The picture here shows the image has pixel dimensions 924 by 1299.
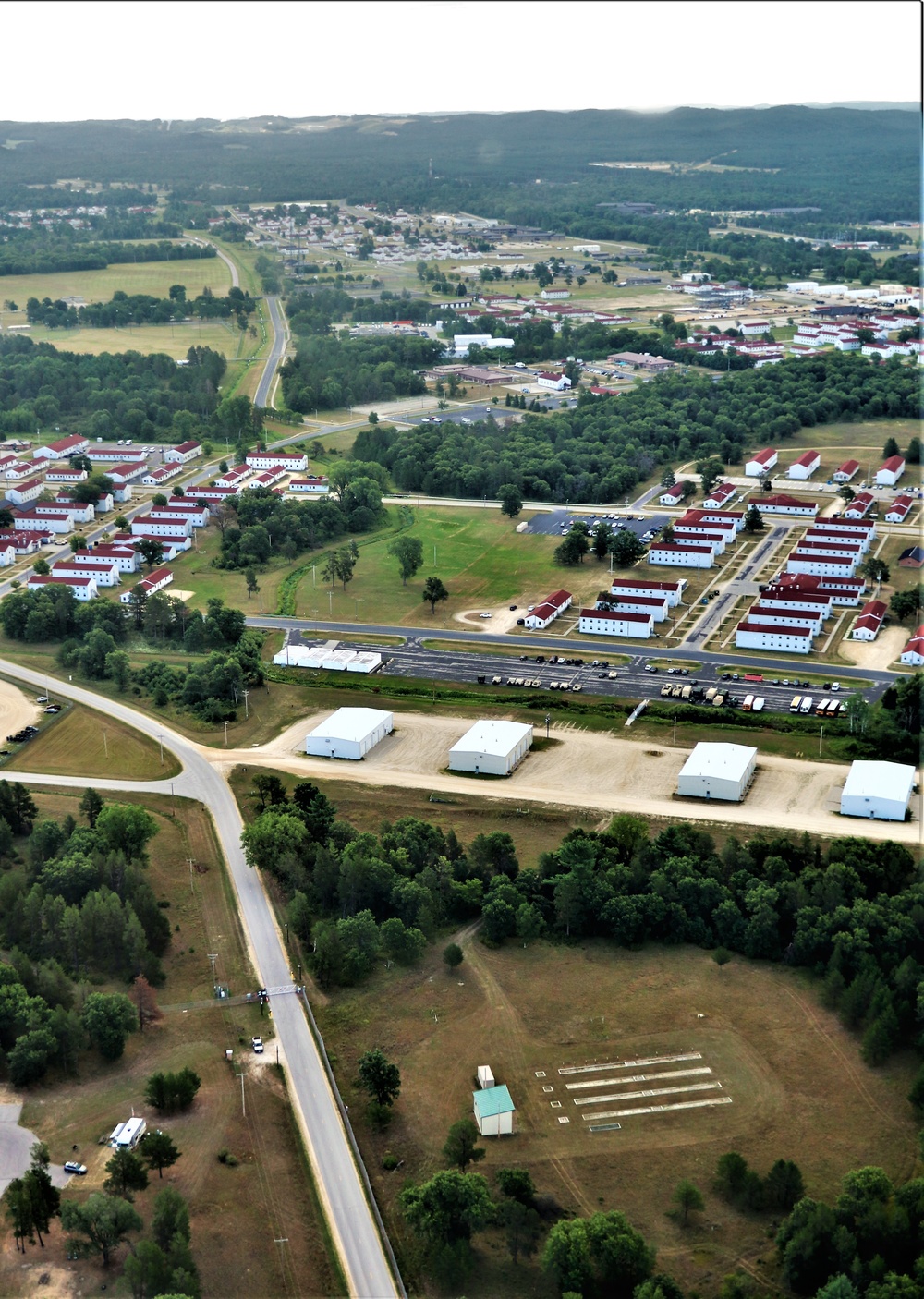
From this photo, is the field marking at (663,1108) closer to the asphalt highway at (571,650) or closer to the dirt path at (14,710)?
the asphalt highway at (571,650)

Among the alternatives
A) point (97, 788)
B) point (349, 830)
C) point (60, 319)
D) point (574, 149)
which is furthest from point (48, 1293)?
point (574, 149)

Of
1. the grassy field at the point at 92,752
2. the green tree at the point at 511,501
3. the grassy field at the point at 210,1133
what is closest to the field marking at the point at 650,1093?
the grassy field at the point at 210,1133

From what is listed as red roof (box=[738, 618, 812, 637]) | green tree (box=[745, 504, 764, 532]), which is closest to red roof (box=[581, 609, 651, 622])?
red roof (box=[738, 618, 812, 637])

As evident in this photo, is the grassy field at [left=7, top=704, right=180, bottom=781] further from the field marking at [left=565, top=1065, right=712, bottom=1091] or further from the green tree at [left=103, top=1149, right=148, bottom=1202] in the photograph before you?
the field marking at [left=565, top=1065, right=712, bottom=1091]

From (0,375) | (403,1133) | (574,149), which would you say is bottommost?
(403,1133)

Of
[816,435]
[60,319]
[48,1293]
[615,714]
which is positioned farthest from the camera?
[60,319]

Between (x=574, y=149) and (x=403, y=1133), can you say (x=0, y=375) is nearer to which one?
(x=403, y=1133)
